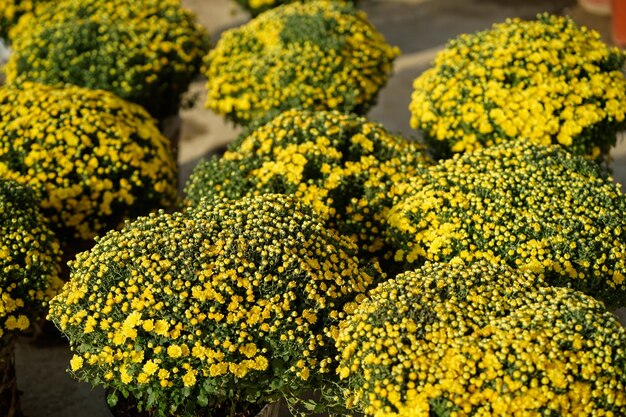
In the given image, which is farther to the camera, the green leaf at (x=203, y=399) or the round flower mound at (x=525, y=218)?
the round flower mound at (x=525, y=218)

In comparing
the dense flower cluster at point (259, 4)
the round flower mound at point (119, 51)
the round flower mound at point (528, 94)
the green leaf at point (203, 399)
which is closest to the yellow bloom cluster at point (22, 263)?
the green leaf at point (203, 399)

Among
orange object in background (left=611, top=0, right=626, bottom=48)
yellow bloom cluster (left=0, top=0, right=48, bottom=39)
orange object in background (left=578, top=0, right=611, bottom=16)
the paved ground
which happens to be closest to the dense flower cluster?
the paved ground

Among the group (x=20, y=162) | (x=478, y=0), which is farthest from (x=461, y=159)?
(x=478, y=0)

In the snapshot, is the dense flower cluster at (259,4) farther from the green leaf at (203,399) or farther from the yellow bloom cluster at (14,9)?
the green leaf at (203,399)

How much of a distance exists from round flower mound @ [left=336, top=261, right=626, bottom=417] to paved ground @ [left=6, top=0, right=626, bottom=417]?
76.7 inches

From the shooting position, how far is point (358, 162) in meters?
4.02

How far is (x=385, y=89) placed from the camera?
7.08 meters

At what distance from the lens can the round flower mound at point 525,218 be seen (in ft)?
11.0

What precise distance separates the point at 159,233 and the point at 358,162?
1202 mm

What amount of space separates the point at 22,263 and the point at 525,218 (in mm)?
2261

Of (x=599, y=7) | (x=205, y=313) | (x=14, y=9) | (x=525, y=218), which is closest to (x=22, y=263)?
(x=205, y=313)

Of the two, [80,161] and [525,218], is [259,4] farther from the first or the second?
[525,218]

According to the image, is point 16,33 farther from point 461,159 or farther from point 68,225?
point 461,159

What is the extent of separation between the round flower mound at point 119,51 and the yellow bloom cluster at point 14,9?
52 cm
